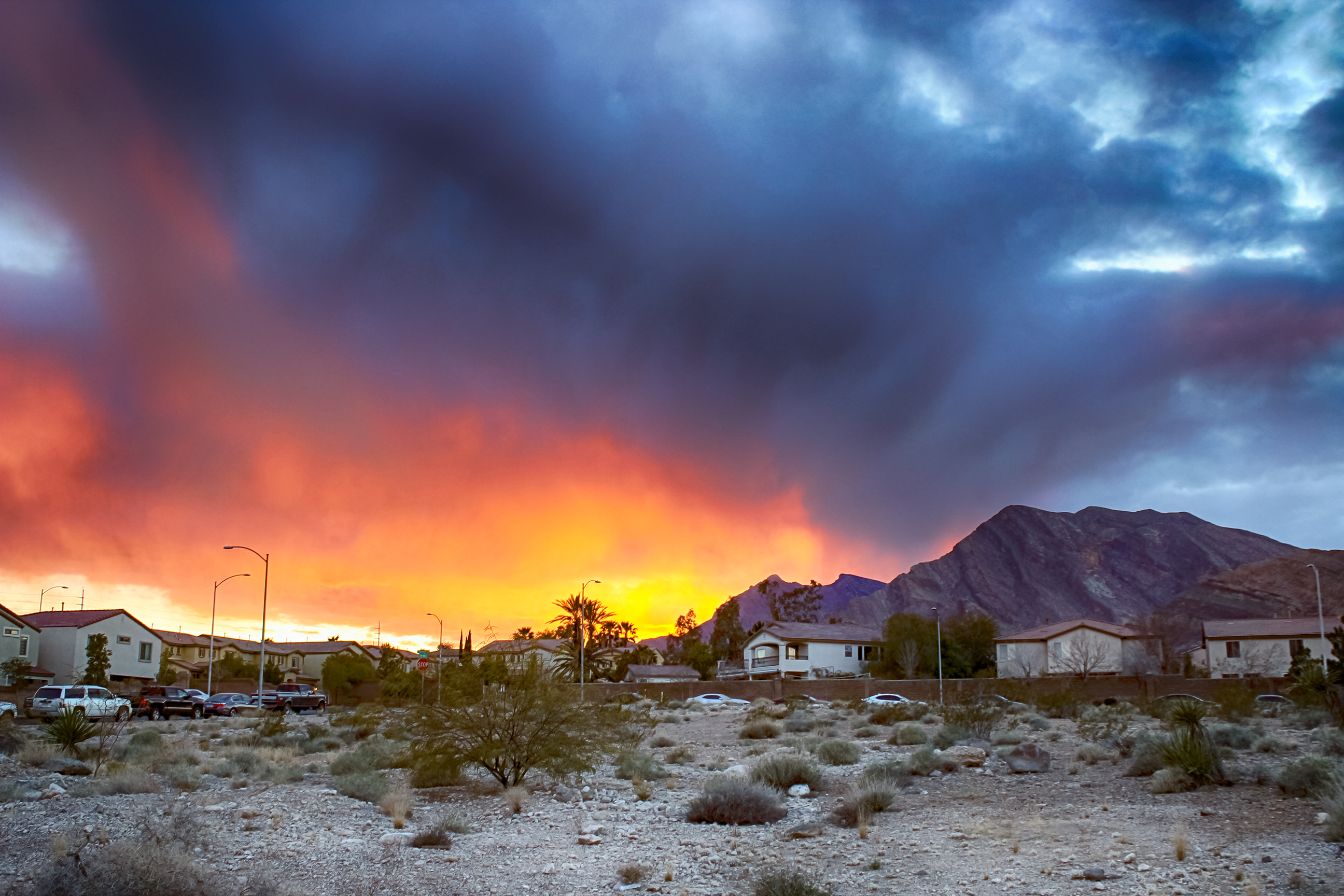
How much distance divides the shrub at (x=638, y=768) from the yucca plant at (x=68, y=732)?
1224 centimetres

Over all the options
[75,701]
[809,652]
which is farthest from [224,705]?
[809,652]

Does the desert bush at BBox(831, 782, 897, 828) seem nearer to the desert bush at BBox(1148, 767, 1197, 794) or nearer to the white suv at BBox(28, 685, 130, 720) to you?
the desert bush at BBox(1148, 767, 1197, 794)

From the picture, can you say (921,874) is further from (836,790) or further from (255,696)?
(255,696)

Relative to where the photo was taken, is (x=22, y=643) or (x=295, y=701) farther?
Answer: (x=22, y=643)

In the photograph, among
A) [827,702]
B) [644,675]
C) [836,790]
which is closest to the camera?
[836,790]

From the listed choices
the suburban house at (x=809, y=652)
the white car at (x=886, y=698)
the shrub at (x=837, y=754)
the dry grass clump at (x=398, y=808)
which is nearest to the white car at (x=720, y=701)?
the white car at (x=886, y=698)

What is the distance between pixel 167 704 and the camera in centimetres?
5244

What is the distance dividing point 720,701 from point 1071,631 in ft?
138

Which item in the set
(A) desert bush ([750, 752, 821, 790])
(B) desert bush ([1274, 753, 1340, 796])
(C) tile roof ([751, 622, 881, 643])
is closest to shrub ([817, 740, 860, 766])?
(A) desert bush ([750, 752, 821, 790])

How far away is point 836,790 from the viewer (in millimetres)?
20734

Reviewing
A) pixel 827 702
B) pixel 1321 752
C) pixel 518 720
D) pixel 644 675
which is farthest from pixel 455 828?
pixel 644 675

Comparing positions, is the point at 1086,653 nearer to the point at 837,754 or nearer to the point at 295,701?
the point at 295,701

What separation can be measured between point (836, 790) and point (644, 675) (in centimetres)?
9145

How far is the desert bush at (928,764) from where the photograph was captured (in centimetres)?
2269
